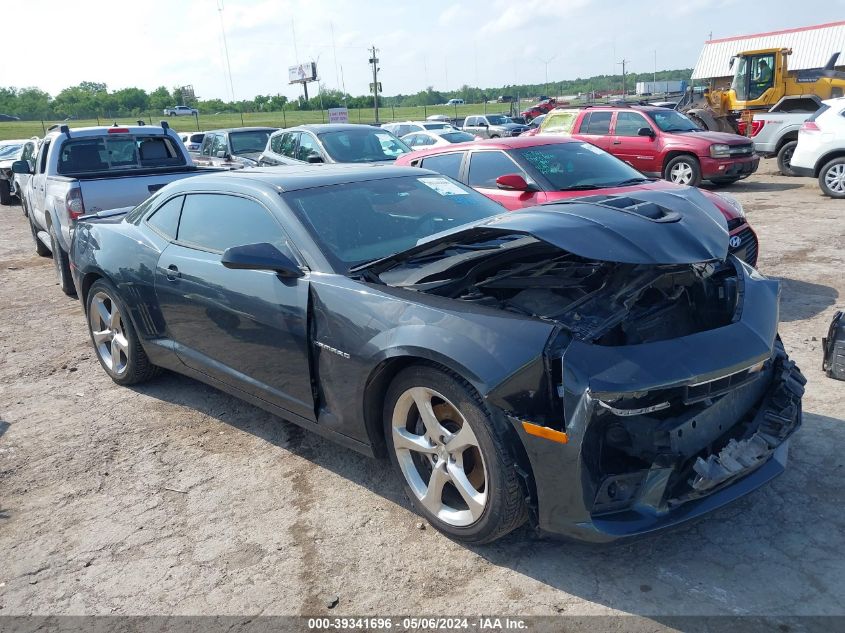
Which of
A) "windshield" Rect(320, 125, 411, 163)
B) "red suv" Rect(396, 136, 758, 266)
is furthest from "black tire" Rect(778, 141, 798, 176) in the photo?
"red suv" Rect(396, 136, 758, 266)

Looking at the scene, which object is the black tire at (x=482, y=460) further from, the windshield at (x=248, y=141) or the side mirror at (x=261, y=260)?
the windshield at (x=248, y=141)

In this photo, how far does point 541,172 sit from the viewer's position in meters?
7.00

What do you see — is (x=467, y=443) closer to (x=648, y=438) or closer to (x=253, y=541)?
(x=648, y=438)

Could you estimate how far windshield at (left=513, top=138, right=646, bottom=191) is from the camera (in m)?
6.95

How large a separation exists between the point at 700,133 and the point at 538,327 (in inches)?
503

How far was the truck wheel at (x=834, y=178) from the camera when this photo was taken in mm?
12133

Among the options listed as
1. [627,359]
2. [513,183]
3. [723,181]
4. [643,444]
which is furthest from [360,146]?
[643,444]

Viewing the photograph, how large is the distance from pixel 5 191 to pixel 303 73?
191ft

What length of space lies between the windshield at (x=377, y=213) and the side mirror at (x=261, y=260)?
0.20m

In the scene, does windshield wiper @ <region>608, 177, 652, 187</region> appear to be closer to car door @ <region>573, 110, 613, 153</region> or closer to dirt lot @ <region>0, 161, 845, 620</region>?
dirt lot @ <region>0, 161, 845, 620</region>

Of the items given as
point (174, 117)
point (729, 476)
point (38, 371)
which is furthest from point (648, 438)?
point (174, 117)

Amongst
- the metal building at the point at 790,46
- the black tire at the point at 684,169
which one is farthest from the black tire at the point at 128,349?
the metal building at the point at 790,46

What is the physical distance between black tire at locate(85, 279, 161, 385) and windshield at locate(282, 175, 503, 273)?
184 cm

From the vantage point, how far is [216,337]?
4.11 metres
